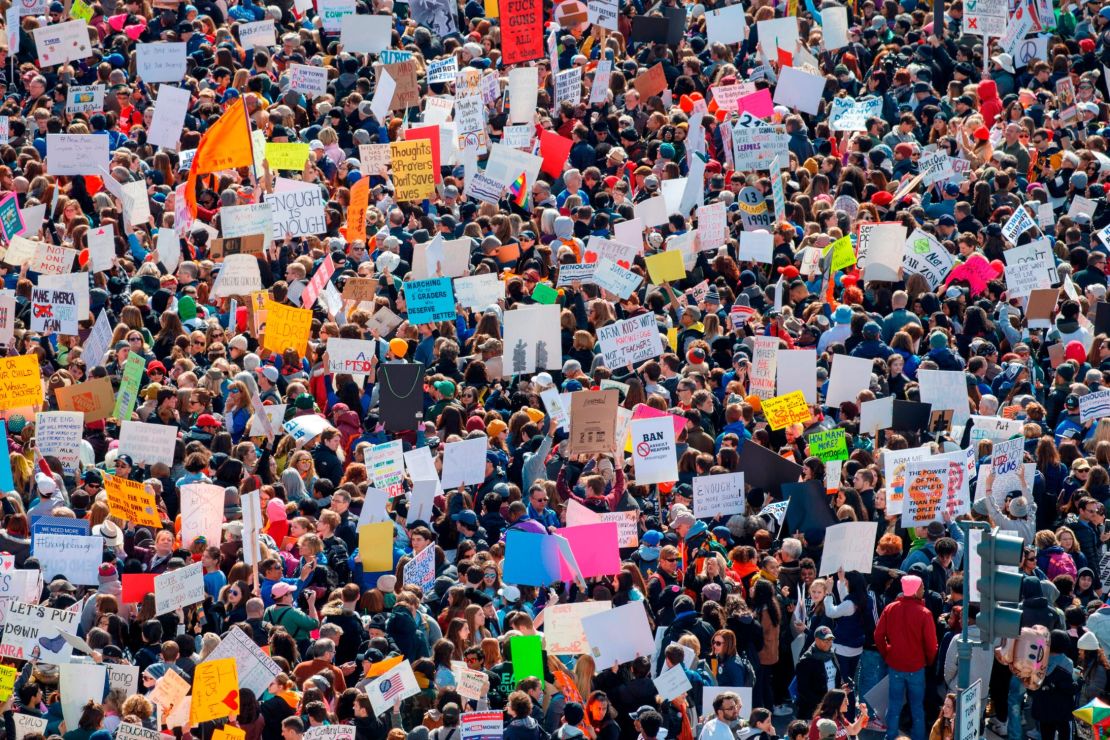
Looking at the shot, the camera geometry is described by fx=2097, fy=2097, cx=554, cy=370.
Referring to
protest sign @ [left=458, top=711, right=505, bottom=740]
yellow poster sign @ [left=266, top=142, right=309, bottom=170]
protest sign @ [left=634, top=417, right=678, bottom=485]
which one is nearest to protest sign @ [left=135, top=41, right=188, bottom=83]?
yellow poster sign @ [left=266, top=142, right=309, bottom=170]

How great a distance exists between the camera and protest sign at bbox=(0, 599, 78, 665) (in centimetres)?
1492

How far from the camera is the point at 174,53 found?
987 inches

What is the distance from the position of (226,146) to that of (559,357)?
5.11 meters

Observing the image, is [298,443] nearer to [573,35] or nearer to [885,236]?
[885,236]

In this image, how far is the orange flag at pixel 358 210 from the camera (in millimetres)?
21641

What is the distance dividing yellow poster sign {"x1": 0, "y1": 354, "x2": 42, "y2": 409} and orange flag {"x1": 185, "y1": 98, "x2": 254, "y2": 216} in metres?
3.94

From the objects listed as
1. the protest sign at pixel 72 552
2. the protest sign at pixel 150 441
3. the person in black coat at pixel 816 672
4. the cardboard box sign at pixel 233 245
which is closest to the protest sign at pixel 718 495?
the person in black coat at pixel 816 672

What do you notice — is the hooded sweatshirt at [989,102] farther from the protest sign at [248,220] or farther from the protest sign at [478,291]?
the protest sign at [248,220]

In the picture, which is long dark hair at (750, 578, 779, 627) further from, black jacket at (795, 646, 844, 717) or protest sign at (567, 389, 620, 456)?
protest sign at (567, 389, 620, 456)

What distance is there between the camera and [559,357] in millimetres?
19109

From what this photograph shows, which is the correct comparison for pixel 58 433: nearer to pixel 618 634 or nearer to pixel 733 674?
pixel 618 634

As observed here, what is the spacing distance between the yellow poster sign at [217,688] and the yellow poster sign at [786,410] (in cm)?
574

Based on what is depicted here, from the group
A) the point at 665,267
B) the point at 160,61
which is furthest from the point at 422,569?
the point at 160,61

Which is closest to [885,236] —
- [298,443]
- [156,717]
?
[298,443]
